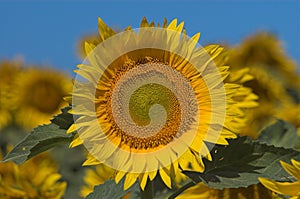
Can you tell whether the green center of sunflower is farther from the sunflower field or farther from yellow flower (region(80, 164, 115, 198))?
yellow flower (region(80, 164, 115, 198))

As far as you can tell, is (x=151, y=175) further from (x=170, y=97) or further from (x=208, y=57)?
(x=208, y=57)

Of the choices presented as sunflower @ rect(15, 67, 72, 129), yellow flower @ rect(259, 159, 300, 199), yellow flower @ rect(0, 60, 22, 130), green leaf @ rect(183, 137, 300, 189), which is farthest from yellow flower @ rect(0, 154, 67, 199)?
yellow flower @ rect(0, 60, 22, 130)

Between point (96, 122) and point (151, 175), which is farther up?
point (96, 122)

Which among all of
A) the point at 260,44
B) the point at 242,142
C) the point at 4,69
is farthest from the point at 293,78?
the point at 242,142

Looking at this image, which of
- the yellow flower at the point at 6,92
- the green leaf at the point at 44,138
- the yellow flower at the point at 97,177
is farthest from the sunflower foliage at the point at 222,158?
the yellow flower at the point at 6,92

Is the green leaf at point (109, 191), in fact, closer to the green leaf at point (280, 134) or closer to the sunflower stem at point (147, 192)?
the sunflower stem at point (147, 192)

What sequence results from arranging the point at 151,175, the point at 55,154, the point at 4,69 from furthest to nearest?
the point at 4,69 < the point at 55,154 < the point at 151,175

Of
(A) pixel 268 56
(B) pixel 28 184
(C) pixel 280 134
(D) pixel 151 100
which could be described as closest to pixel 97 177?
(B) pixel 28 184
